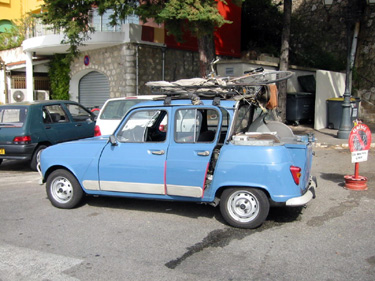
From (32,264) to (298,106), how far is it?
13883 millimetres

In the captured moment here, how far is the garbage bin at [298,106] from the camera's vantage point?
16.0 metres

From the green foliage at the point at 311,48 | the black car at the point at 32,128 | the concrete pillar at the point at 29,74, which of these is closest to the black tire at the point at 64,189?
the black car at the point at 32,128

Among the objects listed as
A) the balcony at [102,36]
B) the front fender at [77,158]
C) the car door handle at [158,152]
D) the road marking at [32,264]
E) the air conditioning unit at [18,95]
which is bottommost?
the road marking at [32,264]

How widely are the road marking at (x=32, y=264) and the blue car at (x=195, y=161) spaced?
1.52m

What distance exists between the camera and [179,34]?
41.1 feet

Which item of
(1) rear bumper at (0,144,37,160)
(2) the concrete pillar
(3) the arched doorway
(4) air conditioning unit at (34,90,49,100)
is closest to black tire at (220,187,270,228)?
(1) rear bumper at (0,144,37,160)

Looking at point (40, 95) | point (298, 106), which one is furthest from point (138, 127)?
point (40, 95)

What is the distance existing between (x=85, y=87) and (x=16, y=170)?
8.95 metres

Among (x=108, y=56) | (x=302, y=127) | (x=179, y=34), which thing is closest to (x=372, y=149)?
(x=302, y=127)

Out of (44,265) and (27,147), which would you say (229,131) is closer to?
(44,265)

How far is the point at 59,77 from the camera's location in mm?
18297

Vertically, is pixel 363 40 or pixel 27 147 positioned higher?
pixel 363 40

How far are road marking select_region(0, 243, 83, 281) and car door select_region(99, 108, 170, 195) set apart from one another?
58.7 inches

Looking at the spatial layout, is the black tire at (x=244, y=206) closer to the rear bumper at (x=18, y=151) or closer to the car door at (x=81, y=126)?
the rear bumper at (x=18, y=151)
